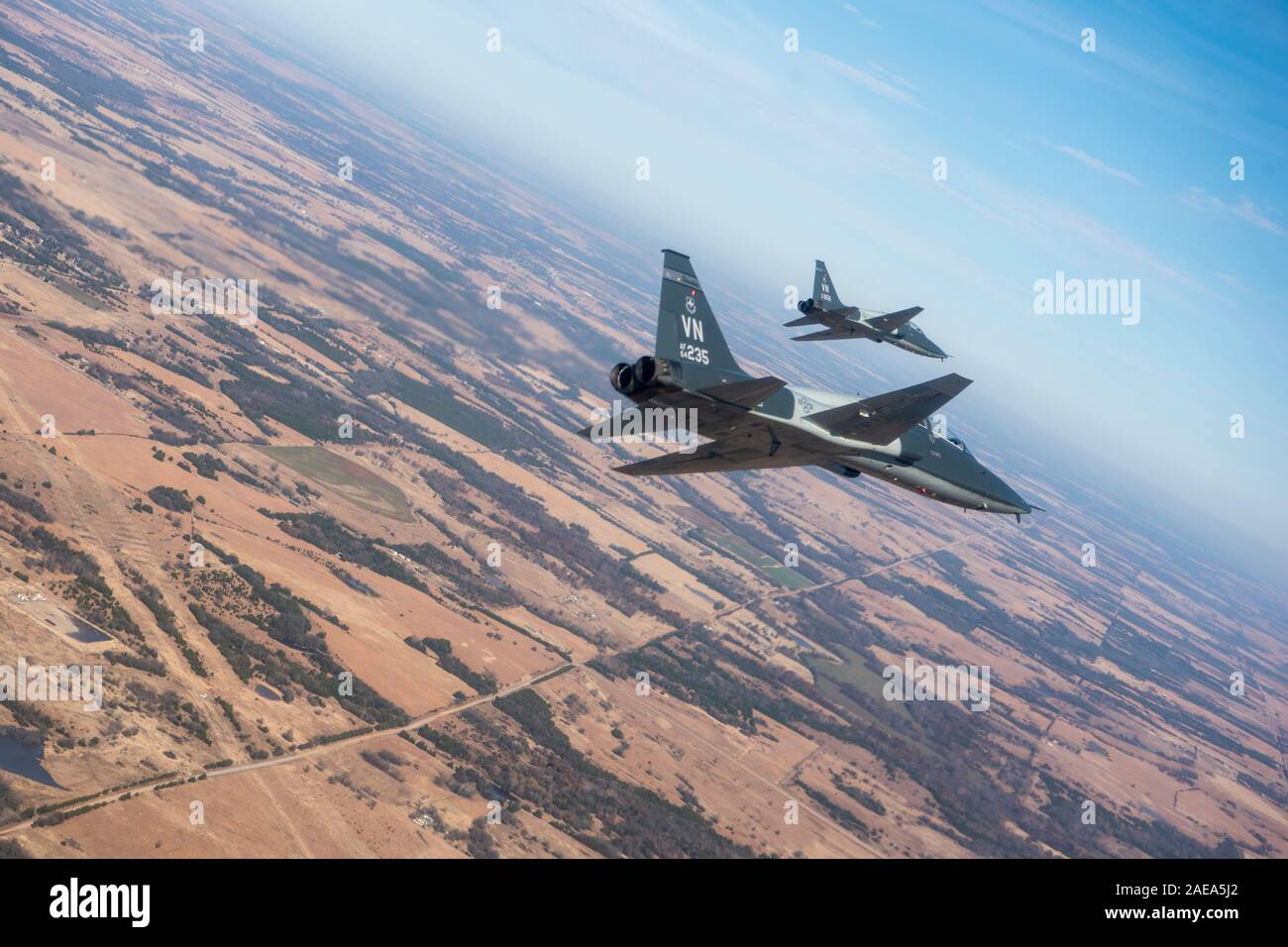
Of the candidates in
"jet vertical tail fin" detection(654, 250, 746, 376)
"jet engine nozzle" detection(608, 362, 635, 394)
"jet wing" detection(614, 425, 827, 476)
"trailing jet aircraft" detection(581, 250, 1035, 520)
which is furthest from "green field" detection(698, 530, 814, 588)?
"jet engine nozzle" detection(608, 362, 635, 394)

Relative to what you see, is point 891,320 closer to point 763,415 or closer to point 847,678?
point 763,415

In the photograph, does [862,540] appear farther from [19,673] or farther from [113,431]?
[19,673]

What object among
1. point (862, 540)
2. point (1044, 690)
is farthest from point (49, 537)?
point (862, 540)

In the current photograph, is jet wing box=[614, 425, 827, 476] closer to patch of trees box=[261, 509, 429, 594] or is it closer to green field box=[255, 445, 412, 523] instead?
patch of trees box=[261, 509, 429, 594]

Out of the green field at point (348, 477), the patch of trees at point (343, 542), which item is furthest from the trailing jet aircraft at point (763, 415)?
the green field at point (348, 477)

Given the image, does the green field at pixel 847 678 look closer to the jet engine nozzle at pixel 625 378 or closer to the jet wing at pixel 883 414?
the jet wing at pixel 883 414

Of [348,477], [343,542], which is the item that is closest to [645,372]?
[343,542]
